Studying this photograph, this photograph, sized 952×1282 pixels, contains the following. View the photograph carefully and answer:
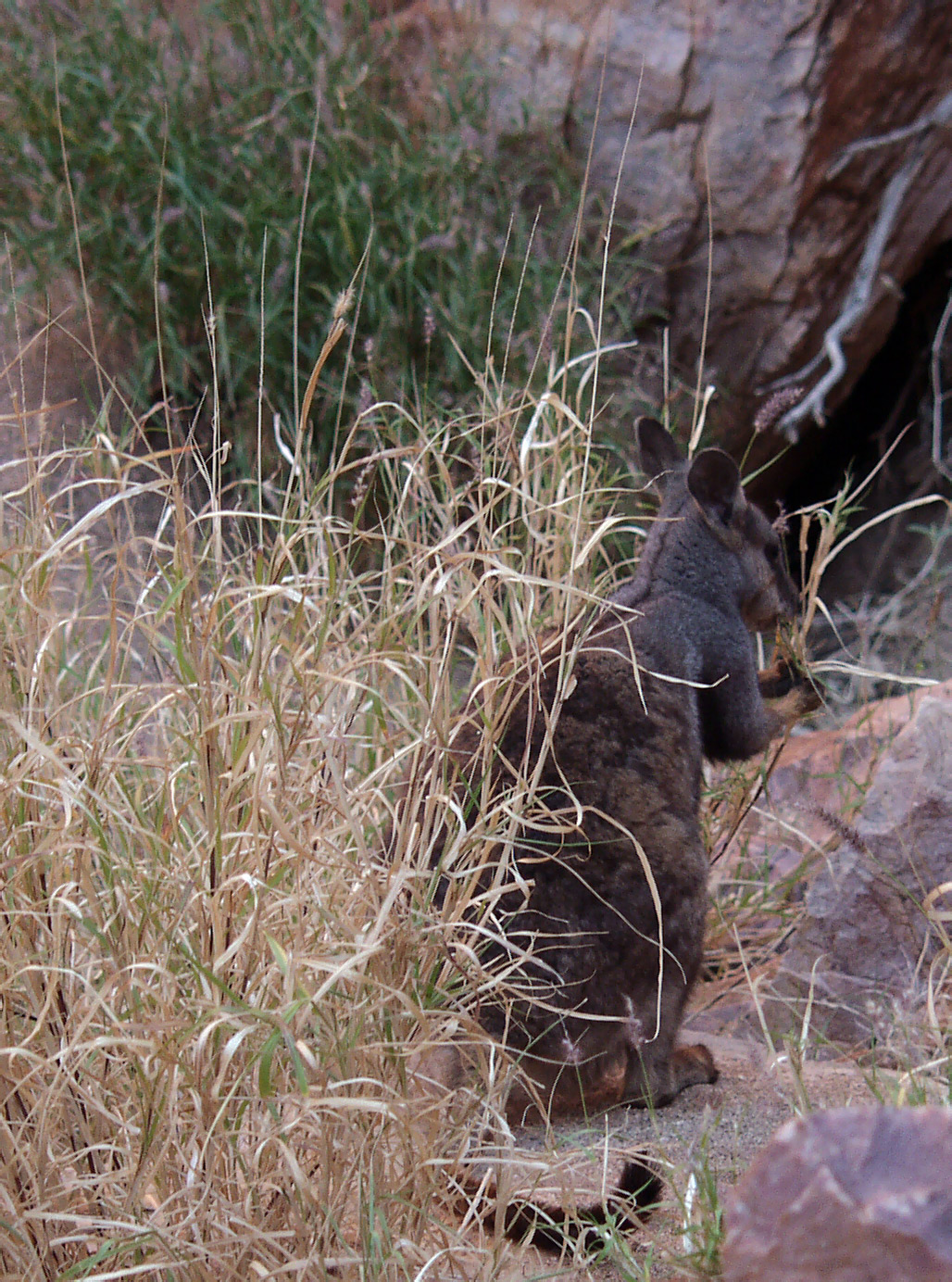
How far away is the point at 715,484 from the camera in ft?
11.2

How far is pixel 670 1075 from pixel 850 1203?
157 cm

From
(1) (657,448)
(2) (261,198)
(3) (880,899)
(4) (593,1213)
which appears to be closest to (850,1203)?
(4) (593,1213)

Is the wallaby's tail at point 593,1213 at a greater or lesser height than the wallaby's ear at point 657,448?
lesser

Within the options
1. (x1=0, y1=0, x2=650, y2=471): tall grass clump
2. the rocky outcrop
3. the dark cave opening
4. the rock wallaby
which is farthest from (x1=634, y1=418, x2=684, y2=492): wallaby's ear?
the dark cave opening

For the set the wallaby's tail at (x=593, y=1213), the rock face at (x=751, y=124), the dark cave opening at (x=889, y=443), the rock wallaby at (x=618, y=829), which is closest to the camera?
the wallaby's tail at (x=593, y=1213)

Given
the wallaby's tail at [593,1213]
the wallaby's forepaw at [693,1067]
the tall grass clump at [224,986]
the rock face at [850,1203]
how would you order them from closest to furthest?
1. the rock face at [850,1203]
2. the tall grass clump at [224,986]
3. the wallaby's tail at [593,1213]
4. the wallaby's forepaw at [693,1067]

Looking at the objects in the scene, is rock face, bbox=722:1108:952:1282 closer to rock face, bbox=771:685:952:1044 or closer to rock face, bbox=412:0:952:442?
rock face, bbox=771:685:952:1044

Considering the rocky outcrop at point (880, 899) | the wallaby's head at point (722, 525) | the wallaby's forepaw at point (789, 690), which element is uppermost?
the wallaby's head at point (722, 525)

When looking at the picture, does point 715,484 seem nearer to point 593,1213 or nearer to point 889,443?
point 593,1213

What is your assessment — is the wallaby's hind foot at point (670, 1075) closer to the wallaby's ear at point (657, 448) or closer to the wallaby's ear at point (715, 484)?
the wallaby's ear at point (715, 484)

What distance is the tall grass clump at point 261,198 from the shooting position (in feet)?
17.6

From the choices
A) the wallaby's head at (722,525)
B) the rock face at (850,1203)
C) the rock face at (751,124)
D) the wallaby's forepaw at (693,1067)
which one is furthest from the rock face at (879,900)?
the rock face at (751,124)

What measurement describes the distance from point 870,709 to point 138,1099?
318 cm

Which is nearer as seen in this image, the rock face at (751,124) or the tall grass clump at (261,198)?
the tall grass clump at (261,198)
